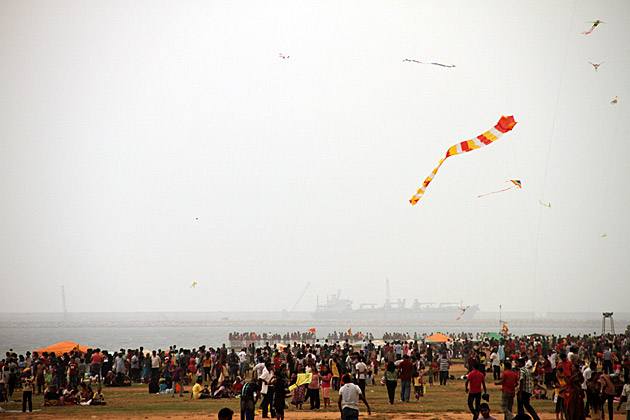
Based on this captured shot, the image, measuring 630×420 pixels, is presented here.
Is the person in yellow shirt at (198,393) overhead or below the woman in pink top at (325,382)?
below

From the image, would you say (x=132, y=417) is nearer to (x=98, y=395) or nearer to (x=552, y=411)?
(x=98, y=395)

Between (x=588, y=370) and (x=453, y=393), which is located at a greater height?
(x=588, y=370)

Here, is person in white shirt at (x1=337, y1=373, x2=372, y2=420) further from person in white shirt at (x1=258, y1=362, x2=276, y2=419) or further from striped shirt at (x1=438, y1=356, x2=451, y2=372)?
striped shirt at (x1=438, y1=356, x2=451, y2=372)

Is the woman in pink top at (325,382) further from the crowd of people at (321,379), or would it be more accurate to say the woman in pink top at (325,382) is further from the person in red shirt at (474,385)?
the person in red shirt at (474,385)

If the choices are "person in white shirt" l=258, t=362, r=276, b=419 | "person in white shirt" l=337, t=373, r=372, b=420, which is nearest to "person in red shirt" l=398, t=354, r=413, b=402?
"person in white shirt" l=258, t=362, r=276, b=419

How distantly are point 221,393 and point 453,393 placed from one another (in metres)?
6.94

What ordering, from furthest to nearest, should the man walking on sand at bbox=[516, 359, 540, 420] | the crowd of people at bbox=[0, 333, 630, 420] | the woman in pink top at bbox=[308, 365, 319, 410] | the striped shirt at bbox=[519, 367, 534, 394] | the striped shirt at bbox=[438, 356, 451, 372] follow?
the striped shirt at bbox=[438, 356, 451, 372], the woman in pink top at bbox=[308, 365, 319, 410], the crowd of people at bbox=[0, 333, 630, 420], the striped shirt at bbox=[519, 367, 534, 394], the man walking on sand at bbox=[516, 359, 540, 420]

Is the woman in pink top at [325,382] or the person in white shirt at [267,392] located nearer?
the person in white shirt at [267,392]

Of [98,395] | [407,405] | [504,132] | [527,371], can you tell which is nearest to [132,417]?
[98,395]

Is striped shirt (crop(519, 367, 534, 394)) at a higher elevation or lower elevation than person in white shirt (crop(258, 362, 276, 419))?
higher

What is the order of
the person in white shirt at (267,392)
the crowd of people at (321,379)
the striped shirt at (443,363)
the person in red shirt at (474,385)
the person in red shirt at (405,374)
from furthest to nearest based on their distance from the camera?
the striped shirt at (443,363)
the person in red shirt at (405,374)
the person in white shirt at (267,392)
the person in red shirt at (474,385)
the crowd of people at (321,379)

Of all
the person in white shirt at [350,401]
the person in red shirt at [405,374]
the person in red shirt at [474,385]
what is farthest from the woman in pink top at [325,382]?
the person in white shirt at [350,401]

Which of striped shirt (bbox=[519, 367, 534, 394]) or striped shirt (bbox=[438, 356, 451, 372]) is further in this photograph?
striped shirt (bbox=[438, 356, 451, 372])

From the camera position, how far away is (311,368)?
16.0 meters
